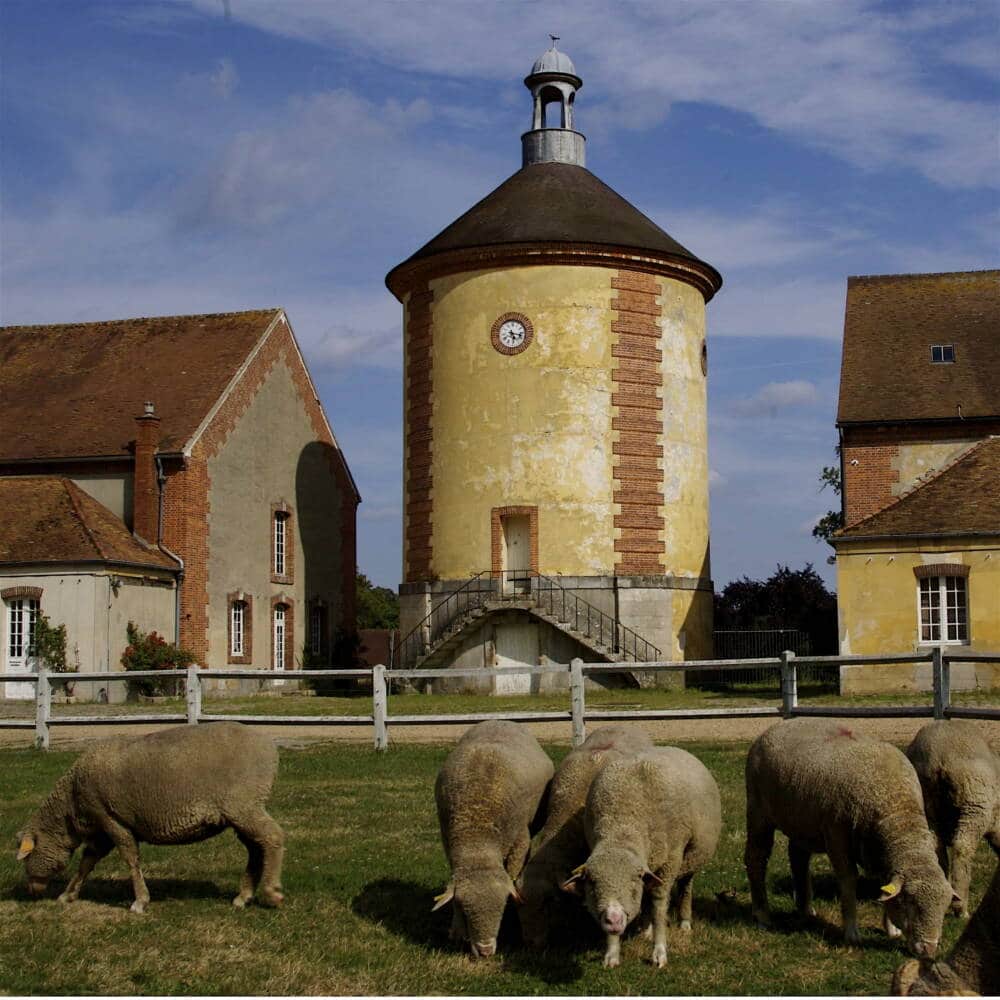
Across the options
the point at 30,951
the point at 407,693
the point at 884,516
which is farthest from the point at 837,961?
the point at 407,693

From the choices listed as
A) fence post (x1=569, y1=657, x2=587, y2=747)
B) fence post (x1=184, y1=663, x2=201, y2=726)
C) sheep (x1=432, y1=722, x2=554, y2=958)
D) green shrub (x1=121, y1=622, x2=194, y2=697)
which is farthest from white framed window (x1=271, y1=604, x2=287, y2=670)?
sheep (x1=432, y1=722, x2=554, y2=958)

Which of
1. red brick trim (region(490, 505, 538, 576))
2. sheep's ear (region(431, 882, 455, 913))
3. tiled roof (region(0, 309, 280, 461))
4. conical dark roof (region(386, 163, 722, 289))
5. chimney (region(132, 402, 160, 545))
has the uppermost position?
conical dark roof (region(386, 163, 722, 289))

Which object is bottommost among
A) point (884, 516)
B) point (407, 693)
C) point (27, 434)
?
point (407, 693)

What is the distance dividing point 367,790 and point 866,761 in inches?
301

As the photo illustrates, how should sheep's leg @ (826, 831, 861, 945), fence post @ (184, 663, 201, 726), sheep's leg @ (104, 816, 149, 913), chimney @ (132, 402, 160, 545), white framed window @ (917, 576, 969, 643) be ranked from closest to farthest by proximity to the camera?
sheep's leg @ (826, 831, 861, 945) → sheep's leg @ (104, 816, 149, 913) → fence post @ (184, 663, 201, 726) → white framed window @ (917, 576, 969, 643) → chimney @ (132, 402, 160, 545)

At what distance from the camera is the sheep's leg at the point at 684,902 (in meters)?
8.84

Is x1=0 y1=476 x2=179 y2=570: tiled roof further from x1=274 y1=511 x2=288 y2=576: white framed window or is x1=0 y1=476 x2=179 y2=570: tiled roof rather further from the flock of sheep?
the flock of sheep

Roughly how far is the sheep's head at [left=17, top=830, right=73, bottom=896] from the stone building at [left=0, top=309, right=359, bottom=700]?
2311cm

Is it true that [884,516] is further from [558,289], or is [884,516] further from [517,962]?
[517,962]

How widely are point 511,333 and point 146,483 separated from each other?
9.91m

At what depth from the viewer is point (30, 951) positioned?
8.64 meters

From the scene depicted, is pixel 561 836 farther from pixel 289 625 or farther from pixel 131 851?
pixel 289 625

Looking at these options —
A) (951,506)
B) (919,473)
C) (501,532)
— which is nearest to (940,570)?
(951,506)

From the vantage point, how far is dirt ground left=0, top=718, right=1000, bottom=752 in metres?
19.5
